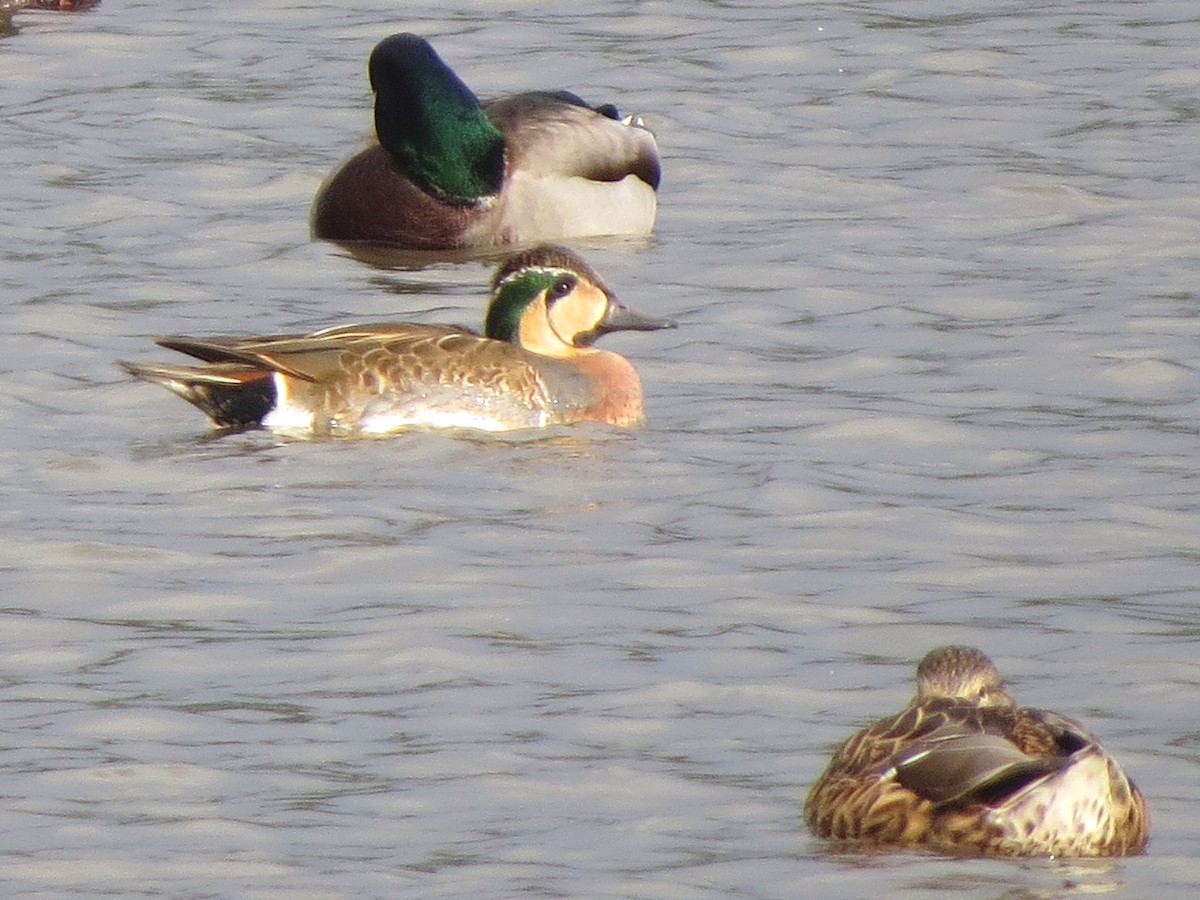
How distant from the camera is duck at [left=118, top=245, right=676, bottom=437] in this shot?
1005 centimetres

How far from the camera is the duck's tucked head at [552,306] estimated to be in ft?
34.5

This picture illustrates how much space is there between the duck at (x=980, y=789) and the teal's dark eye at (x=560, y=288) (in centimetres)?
452

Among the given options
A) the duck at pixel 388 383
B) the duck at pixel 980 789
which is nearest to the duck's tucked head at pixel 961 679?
the duck at pixel 980 789

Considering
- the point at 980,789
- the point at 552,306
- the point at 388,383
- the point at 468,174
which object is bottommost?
the point at 468,174

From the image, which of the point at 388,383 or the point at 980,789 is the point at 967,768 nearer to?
the point at 980,789

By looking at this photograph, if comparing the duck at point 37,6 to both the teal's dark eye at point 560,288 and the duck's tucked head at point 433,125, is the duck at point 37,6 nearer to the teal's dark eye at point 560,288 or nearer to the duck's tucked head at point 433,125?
the duck's tucked head at point 433,125

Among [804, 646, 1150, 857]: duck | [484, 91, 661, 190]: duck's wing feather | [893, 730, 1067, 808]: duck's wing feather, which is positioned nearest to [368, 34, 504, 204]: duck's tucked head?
[484, 91, 661, 190]: duck's wing feather

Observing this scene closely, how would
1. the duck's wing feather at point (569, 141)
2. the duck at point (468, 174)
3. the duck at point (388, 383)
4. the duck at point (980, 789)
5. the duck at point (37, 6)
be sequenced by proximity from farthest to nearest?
the duck at point (37, 6)
the duck's wing feather at point (569, 141)
the duck at point (468, 174)
the duck at point (388, 383)
the duck at point (980, 789)

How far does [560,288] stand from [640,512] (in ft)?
5.72

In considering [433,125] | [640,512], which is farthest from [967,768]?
[433,125]

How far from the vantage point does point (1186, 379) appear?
10570mm

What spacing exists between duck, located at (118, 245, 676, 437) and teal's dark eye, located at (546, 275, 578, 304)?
11.0 inches

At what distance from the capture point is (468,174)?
561 inches

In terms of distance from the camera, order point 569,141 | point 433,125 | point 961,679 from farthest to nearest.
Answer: point 569,141 < point 433,125 < point 961,679
